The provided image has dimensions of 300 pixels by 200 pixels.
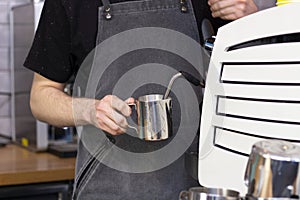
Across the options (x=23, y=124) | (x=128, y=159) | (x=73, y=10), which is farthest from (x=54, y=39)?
(x=23, y=124)

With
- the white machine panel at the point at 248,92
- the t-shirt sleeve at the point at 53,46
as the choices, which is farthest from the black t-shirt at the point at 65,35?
the white machine panel at the point at 248,92

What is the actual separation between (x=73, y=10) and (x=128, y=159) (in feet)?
1.07

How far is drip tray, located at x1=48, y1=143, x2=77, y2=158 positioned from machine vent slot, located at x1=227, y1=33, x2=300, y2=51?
1.34 m

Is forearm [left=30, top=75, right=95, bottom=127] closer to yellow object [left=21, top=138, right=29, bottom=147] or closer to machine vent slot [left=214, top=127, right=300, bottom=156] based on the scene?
machine vent slot [left=214, top=127, right=300, bottom=156]

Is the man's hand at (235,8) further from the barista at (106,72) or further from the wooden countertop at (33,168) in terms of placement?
the wooden countertop at (33,168)

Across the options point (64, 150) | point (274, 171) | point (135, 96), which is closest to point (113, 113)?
point (135, 96)

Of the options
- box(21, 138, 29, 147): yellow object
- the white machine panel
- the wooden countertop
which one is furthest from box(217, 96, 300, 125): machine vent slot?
box(21, 138, 29, 147): yellow object

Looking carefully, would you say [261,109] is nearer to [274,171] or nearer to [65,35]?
[274,171]

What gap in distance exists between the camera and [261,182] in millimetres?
520

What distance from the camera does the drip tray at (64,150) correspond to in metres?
2.03

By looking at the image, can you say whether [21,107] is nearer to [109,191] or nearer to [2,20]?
[2,20]

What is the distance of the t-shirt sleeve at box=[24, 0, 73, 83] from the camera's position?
4.08ft

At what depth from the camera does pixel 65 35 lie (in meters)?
1.25

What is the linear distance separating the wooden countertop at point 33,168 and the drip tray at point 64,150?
0.02 m
